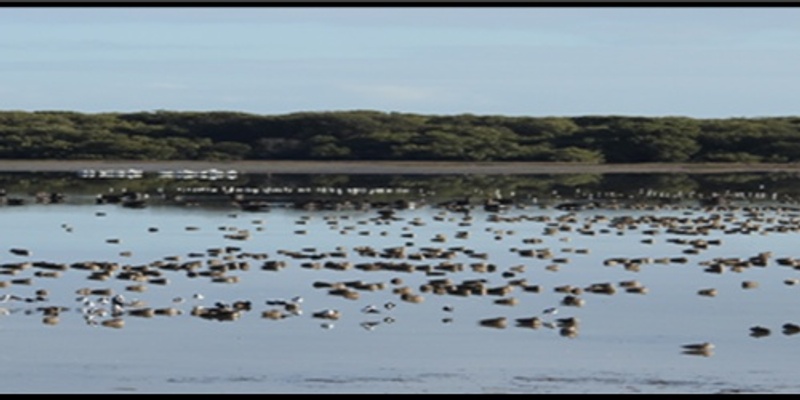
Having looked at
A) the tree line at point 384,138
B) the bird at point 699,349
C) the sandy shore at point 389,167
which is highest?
the tree line at point 384,138

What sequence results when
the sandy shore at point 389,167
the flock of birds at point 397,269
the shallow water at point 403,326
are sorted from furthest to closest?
the sandy shore at point 389,167 → the flock of birds at point 397,269 → the shallow water at point 403,326

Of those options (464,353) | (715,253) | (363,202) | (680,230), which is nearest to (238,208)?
(363,202)

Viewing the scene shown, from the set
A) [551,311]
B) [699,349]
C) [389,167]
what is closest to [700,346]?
[699,349]

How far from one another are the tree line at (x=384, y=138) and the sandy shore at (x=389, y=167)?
2.77 metres

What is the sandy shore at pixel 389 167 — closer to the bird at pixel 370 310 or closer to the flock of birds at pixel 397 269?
the flock of birds at pixel 397 269

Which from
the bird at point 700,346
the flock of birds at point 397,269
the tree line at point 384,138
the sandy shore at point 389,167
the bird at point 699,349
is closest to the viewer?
the bird at point 699,349

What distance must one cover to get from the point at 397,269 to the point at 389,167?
2552 inches

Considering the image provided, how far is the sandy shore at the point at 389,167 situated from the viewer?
91.9 metres

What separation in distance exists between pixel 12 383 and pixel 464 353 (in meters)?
5.86

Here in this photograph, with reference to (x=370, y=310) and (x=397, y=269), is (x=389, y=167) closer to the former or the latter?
(x=397, y=269)

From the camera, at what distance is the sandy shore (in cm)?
9188

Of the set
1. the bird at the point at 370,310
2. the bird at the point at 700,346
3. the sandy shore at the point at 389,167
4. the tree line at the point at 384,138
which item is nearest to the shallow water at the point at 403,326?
the bird at the point at 370,310

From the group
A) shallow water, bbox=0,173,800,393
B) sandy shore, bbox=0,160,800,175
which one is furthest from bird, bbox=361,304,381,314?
sandy shore, bbox=0,160,800,175

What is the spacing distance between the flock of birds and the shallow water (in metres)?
0.15
